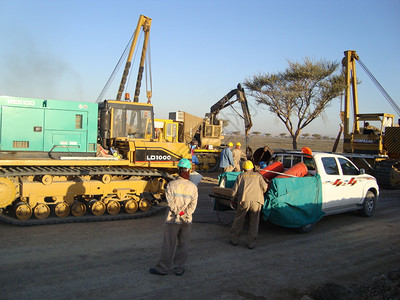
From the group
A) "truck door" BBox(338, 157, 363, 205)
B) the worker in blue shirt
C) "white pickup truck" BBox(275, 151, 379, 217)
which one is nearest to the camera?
"white pickup truck" BBox(275, 151, 379, 217)

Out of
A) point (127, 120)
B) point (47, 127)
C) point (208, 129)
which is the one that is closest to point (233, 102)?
point (208, 129)

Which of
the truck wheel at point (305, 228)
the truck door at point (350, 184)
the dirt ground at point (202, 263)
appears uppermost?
the truck door at point (350, 184)

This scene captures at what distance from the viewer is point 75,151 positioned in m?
8.76

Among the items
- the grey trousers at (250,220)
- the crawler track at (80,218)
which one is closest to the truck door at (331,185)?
the grey trousers at (250,220)

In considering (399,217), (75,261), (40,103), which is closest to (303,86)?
(399,217)

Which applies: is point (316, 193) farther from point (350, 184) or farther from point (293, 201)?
point (350, 184)

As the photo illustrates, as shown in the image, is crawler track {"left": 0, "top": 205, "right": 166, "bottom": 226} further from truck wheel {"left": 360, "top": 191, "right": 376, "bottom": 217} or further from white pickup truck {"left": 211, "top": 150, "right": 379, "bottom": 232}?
truck wheel {"left": 360, "top": 191, "right": 376, "bottom": 217}

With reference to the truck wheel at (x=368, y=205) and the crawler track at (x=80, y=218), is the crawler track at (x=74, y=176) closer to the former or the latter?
the crawler track at (x=80, y=218)

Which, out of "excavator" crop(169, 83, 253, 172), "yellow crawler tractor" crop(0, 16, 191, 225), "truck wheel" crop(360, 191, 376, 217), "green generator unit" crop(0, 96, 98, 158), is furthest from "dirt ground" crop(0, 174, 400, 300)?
"excavator" crop(169, 83, 253, 172)

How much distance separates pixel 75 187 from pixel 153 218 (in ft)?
6.68

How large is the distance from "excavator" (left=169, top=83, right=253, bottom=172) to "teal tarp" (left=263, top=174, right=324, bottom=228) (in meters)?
12.6

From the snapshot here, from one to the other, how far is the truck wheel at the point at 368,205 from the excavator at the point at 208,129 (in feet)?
38.0

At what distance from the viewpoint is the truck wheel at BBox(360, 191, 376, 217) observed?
9820mm

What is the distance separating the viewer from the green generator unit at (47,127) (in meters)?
8.05
